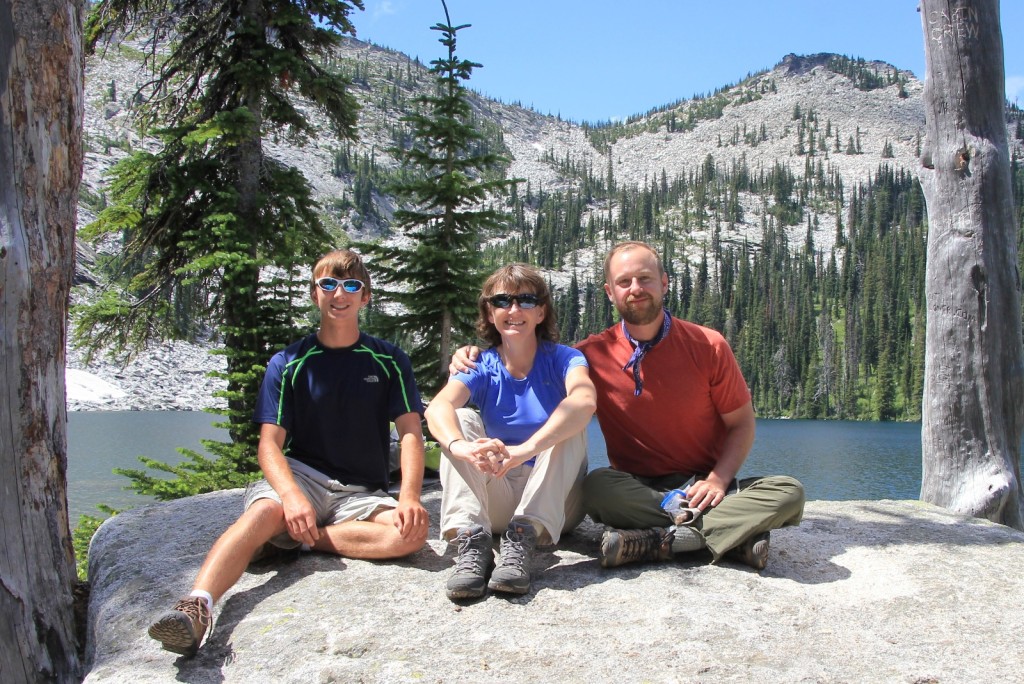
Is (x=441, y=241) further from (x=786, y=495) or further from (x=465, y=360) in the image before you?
(x=786, y=495)

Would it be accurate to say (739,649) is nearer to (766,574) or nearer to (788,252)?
(766,574)

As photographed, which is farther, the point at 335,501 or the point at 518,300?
the point at 335,501

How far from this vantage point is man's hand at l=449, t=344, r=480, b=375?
4.25 m

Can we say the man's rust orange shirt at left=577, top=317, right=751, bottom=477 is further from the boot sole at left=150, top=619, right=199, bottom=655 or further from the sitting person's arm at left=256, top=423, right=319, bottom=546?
the boot sole at left=150, top=619, right=199, bottom=655

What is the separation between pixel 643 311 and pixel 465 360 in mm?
1069

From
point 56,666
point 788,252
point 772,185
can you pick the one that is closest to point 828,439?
point 56,666

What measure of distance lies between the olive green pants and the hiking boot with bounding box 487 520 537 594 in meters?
0.50

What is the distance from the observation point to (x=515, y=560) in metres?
3.71

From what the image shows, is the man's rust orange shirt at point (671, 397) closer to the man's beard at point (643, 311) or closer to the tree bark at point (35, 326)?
the man's beard at point (643, 311)

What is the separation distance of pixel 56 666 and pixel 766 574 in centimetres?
377

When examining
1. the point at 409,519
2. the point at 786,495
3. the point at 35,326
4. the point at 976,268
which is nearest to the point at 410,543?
the point at 409,519

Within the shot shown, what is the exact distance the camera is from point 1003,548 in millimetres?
4754

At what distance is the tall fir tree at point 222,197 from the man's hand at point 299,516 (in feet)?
16.7

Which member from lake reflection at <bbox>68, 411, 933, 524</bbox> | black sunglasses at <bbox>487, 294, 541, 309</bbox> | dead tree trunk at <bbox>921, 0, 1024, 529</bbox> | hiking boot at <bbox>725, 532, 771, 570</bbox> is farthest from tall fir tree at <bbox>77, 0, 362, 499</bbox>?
lake reflection at <bbox>68, 411, 933, 524</bbox>
